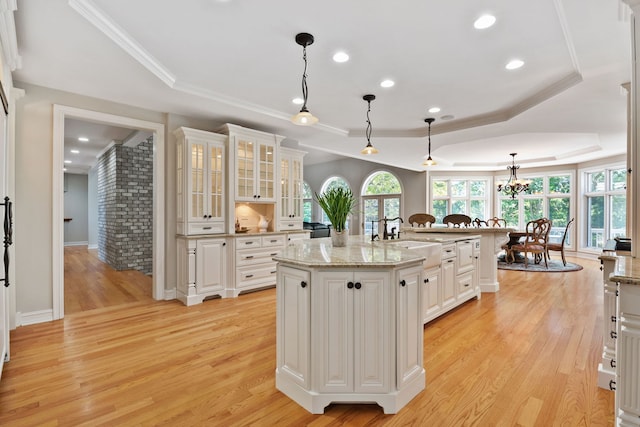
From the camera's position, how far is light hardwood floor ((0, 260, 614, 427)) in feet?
6.02

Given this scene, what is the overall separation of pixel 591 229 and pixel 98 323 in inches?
422

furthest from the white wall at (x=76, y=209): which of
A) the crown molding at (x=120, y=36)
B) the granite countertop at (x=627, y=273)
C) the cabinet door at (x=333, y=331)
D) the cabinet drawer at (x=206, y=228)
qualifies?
the granite countertop at (x=627, y=273)

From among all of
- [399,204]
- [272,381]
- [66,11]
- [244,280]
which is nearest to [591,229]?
[399,204]

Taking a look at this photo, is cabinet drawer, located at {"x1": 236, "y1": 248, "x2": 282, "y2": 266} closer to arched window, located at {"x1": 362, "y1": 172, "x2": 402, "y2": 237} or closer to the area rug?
the area rug

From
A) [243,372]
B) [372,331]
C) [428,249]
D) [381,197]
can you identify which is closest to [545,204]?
[381,197]

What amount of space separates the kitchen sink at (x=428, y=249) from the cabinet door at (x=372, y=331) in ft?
3.76

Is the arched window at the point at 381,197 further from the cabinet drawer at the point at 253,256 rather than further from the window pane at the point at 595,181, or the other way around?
the cabinet drawer at the point at 253,256

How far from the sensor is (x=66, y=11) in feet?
6.85

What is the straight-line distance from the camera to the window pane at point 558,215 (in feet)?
28.8

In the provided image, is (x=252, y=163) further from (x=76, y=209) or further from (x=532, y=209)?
(x=76, y=209)

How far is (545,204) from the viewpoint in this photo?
912 cm

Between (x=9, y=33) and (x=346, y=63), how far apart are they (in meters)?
2.53

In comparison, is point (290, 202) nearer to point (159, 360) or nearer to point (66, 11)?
point (159, 360)

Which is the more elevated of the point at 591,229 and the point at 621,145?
the point at 621,145
